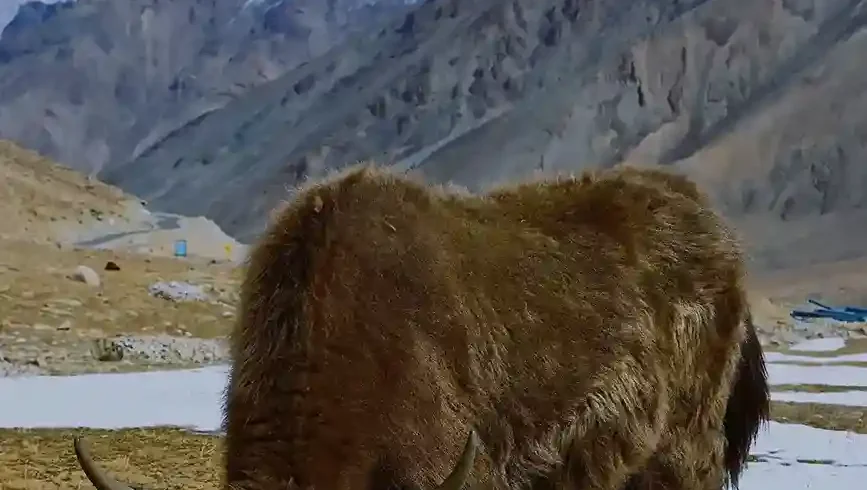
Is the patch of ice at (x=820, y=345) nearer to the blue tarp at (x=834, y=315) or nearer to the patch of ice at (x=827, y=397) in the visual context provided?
the blue tarp at (x=834, y=315)

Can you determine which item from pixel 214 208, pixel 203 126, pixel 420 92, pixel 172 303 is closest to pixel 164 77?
pixel 203 126

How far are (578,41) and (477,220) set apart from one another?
1112 inches

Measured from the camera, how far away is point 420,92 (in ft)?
92.8

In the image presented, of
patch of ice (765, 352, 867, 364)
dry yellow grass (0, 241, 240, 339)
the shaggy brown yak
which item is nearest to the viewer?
the shaggy brown yak

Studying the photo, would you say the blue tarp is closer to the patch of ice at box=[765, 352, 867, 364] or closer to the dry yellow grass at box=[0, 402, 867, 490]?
the patch of ice at box=[765, 352, 867, 364]

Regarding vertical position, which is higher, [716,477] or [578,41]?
[578,41]

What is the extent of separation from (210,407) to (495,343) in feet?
10.7

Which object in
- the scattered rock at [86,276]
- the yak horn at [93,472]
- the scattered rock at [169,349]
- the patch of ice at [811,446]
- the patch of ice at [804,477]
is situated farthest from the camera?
the scattered rock at [86,276]

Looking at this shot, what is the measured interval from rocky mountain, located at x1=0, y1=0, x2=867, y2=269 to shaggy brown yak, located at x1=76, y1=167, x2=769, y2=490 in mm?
14013

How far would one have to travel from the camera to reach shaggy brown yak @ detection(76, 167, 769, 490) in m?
2.53

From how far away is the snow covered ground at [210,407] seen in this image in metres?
4.74

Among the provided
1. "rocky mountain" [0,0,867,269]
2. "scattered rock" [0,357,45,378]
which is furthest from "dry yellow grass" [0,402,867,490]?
"rocky mountain" [0,0,867,269]

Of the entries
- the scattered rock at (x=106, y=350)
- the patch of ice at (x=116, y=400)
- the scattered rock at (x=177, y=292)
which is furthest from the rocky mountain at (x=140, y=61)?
the patch of ice at (x=116, y=400)

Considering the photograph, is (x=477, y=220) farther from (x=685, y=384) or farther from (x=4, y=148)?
(x=4, y=148)
